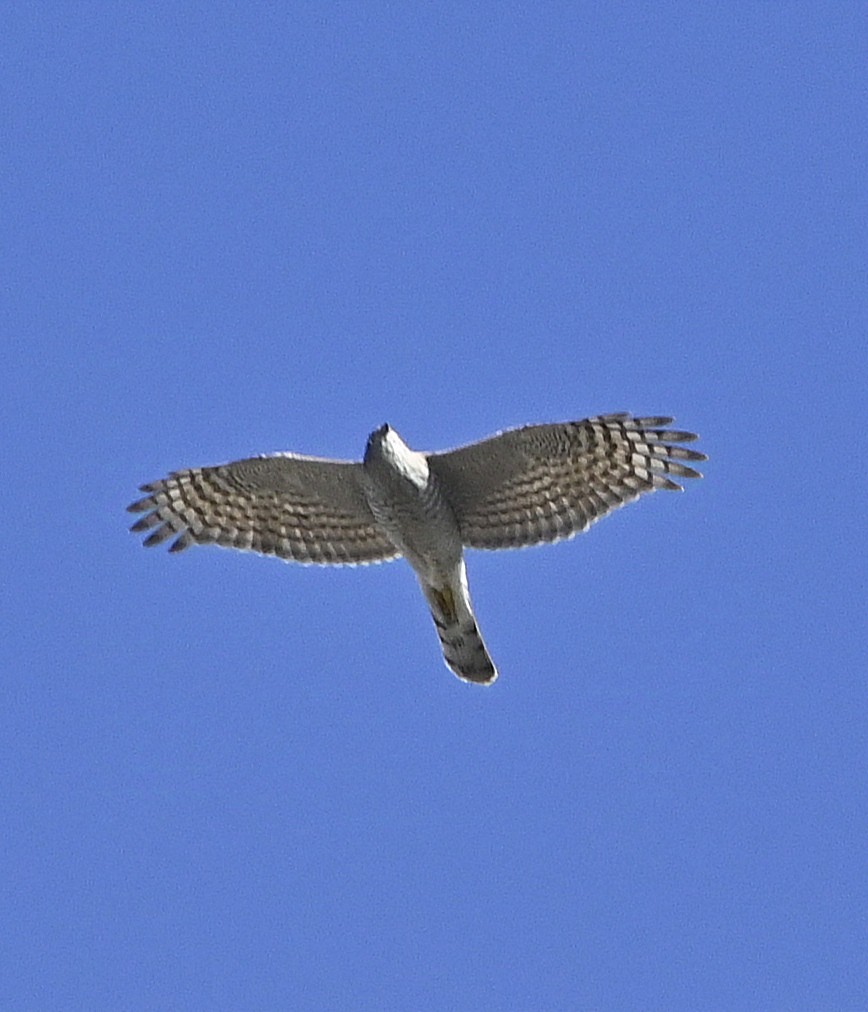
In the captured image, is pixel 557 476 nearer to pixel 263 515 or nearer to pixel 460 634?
pixel 460 634

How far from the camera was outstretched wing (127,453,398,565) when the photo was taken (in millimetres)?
18391

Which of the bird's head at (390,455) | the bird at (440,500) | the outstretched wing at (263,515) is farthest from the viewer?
the outstretched wing at (263,515)

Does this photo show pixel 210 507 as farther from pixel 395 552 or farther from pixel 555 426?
pixel 555 426

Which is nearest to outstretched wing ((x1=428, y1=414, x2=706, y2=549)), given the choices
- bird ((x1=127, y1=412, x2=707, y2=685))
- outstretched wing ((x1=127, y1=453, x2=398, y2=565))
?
bird ((x1=127, y1=412, x2=707, y2=685))

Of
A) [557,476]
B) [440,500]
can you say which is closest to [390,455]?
[440,500]

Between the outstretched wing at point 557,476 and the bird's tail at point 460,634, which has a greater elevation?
the outstretched wing at point 557,476

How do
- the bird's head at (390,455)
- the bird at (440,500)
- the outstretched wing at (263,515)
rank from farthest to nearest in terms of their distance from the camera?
the outstretched wing at (263,515) < the bird at (440,500) < the bird's head at (390,455)

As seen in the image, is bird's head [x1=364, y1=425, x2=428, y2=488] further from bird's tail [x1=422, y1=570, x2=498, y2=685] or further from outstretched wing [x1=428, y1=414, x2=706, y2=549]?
bird's tail [x1=422, y1=570, x2=498, y2=685]

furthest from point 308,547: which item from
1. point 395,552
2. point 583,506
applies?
point 583,506

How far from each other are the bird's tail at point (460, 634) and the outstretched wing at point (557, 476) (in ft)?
1.54

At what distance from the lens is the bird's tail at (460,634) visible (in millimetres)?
18172

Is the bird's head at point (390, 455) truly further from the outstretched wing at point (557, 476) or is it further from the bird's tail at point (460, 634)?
the bird's tail at point (460, 634)

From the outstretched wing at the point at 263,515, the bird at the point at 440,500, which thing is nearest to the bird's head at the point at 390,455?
the bird at the point at 440,500

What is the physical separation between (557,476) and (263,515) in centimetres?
241
